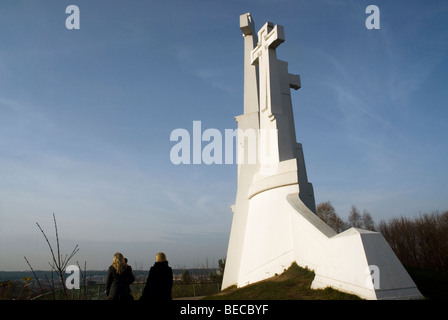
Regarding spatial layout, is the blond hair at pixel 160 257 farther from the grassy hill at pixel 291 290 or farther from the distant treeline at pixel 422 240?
the distant treeline at pixel 422 240

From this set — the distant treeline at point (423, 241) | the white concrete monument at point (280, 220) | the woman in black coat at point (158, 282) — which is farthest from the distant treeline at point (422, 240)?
the woman in black coat at point (158, 282)

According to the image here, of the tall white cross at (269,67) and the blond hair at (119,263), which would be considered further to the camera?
the tall white cross at (269,67)

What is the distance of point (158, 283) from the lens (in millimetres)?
5023

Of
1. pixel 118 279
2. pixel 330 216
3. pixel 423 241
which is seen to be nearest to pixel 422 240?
pixel 423 241

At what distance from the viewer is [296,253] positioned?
9469mm

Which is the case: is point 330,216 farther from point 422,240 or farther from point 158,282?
point 158,282

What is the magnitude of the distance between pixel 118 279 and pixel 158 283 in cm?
62

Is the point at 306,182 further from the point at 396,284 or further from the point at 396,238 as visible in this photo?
the point at 396,238

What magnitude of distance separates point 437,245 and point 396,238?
12.5ft

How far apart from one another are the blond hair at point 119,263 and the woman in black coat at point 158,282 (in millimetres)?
430

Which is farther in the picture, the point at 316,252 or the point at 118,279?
the point at 316,252

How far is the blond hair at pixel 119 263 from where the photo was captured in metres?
4.97

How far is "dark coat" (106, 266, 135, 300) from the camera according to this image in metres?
4.88
